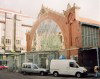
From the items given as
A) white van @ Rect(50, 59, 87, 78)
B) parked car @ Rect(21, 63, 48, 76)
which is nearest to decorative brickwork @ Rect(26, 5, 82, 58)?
white van @ Rect(50, 59, 87, 78)

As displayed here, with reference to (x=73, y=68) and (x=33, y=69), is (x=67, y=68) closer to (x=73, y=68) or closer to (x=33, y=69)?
(x=73, y=68)

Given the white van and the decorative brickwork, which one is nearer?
the white van

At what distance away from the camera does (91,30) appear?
38.2m

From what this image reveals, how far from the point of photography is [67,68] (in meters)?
30.6

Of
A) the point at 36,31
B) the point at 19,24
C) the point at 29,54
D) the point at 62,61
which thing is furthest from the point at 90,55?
the point at 19,24

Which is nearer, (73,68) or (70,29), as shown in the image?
(73,68)

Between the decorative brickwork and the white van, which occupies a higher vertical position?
the decorative brickwork

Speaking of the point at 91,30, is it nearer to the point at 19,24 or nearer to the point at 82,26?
the point at 82,26

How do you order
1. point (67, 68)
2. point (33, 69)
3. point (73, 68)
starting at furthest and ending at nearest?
point (33, 69)
point (67, 68)
point (73, 68)

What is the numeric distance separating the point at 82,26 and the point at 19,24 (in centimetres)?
4760

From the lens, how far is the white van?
29188 mm

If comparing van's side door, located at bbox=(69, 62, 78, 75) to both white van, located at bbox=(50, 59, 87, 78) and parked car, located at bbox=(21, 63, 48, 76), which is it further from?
parked car, located at bbox=(21, 63, 48, 76)

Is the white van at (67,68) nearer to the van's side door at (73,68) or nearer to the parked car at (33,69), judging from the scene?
the van's side door at (73,68)

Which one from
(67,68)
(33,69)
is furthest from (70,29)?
(67,68)
